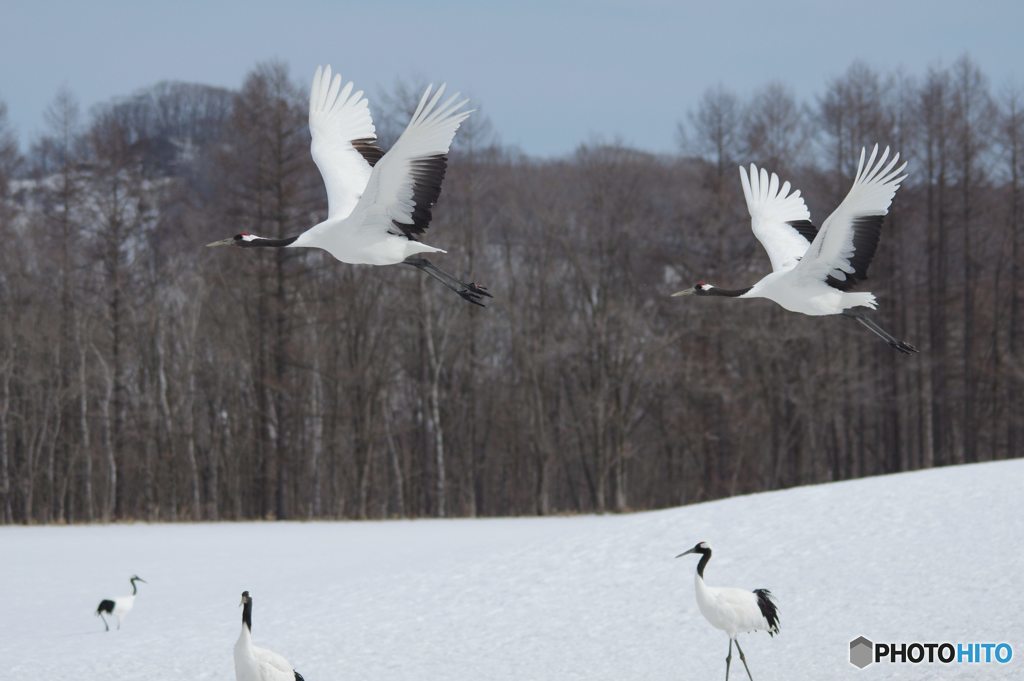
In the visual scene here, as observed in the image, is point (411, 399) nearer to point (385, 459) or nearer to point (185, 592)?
point (385, 459)

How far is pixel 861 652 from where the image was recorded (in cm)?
1163

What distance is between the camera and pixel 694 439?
107 ft

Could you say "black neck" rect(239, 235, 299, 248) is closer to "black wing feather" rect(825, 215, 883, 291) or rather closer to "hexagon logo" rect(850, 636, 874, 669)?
"black wing feather" rect(825, 215, 883, 291)

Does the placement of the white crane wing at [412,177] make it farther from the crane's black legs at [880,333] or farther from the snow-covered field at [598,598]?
the snow-covered field at [598,598]

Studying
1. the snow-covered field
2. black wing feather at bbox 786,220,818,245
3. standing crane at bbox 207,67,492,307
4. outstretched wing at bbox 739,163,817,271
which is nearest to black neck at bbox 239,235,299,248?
standing crane at bbox 207,67,492,307

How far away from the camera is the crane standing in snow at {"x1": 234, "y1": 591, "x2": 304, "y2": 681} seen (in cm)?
875

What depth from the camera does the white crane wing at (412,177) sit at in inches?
222

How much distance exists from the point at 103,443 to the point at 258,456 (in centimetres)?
555

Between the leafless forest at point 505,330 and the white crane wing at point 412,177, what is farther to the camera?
the leafless forest at point 505,330

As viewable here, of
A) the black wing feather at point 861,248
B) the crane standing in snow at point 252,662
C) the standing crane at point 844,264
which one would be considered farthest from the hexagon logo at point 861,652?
the black wing feather at point 861,248

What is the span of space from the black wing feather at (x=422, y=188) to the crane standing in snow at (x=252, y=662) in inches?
154

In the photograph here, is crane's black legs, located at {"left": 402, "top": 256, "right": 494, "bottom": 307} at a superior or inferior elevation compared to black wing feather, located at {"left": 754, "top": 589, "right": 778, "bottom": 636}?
superior

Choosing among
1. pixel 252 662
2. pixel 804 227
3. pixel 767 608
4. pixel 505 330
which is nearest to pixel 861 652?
pixel 767 608

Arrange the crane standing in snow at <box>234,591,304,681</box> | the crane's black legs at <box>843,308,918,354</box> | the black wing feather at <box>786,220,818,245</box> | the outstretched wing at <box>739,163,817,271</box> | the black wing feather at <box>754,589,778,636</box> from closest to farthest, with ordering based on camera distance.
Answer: the crane's black legs at <box>843,308,918,354</box> → the outstretched wing at <box>739,163,817,271</box> → the black wing feather at <box>786,220,818,245</box> → the crane standing in snow at <box>234,591,304,681</box> → the black wing feather at <box>754,589,778,636</box>
